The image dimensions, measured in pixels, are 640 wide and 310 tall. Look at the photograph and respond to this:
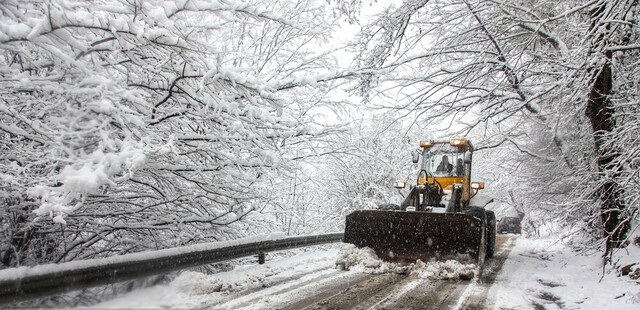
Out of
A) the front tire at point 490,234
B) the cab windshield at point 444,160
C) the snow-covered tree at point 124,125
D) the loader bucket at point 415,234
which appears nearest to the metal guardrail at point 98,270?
the snow-covered tree at point 124,125

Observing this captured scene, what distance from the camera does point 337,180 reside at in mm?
18062

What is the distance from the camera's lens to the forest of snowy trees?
3.18 metres

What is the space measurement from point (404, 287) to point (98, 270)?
149 inches

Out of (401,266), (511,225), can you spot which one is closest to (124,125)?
(401,266)

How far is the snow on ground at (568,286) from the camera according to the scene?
505 cm

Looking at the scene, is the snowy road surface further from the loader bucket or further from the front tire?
the front tire

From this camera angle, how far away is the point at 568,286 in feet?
20.7

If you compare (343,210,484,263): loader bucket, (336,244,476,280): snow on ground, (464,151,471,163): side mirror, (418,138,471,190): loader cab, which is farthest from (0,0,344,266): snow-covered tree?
(418,138,471,190): loader cab

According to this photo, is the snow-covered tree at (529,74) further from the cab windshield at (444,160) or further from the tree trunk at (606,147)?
the cab windshield at (444,160)

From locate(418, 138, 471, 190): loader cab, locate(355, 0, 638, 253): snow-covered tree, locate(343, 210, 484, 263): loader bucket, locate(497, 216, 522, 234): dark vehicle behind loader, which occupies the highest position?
locate(355, 0, 638, 253): snow-covered tree

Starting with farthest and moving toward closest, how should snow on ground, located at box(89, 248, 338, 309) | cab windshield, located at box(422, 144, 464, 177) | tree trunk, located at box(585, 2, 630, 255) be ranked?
cab windshield, located at box(422, 144, 464, 177), tree trunk, located at box(585, 2, 630, 255), snow on ground, located at box(89, 248, 338, 309)

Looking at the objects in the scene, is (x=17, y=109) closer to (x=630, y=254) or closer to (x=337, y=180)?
(x=630, y=254)

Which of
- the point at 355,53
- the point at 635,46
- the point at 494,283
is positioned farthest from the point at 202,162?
the point at 635,46

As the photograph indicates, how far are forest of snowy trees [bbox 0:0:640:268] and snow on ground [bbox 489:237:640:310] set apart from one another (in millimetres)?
579
